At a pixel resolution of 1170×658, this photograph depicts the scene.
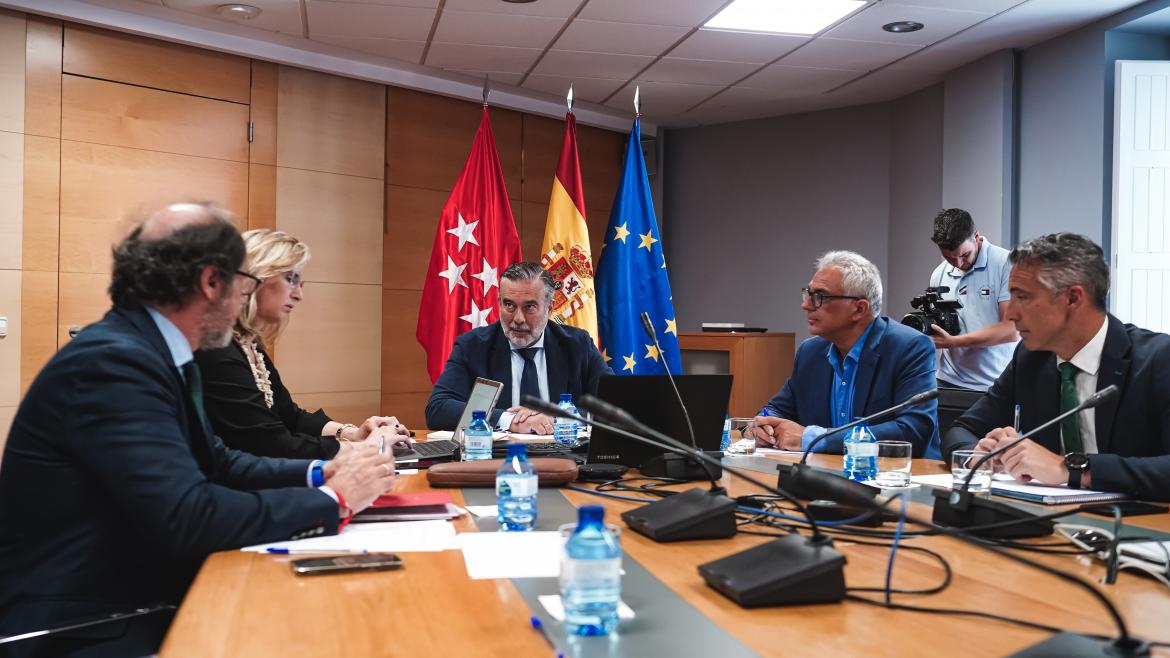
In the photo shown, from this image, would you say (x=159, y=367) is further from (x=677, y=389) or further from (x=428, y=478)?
(x=677, y=389)

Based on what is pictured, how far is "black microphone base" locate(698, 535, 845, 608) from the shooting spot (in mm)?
1170

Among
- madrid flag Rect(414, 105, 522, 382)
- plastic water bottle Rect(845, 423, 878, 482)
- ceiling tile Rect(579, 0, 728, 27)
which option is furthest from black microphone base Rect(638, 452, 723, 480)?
ceiling tile Rect(579, 0, 728, 27)

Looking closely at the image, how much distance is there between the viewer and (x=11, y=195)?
14.6 ft

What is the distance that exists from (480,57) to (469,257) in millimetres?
1406

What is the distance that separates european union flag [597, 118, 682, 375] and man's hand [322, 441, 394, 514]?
335cm

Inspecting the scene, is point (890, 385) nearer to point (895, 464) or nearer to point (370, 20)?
point (895, 464)

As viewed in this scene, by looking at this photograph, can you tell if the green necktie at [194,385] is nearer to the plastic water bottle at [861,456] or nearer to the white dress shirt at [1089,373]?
the plastic water bottle at [861,456]

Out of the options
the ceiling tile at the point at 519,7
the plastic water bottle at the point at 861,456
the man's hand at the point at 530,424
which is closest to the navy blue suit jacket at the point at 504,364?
the man's hand at the point at 530,424

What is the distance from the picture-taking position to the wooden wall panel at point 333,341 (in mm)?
5430

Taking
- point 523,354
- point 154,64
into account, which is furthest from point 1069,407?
point 154,64

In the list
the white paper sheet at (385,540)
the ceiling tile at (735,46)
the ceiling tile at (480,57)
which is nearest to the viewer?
the white paper sheet at (385,540)

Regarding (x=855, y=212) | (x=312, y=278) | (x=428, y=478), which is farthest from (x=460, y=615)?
(x=855, y=212)

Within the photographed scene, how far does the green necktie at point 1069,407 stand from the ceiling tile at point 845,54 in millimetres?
3296

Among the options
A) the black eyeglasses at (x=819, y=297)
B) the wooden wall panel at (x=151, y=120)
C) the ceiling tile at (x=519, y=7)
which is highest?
the ceiling tile at (x=519, y=7)
